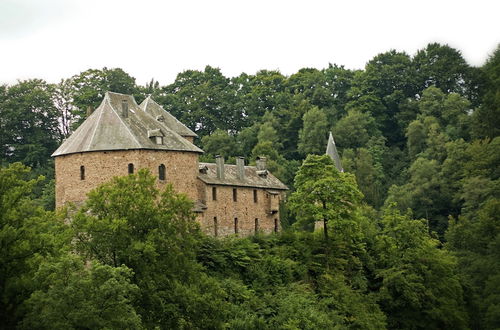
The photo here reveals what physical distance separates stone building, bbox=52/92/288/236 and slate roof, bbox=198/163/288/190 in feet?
0.28

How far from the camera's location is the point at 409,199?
271 feet

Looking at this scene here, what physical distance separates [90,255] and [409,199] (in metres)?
43.7

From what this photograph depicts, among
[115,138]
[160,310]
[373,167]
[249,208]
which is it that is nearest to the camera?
[160,310]

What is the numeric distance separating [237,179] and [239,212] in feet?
7.15

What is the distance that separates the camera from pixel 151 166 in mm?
57031

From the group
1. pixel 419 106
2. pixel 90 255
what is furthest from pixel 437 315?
pixel 419 106

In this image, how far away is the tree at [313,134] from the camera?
93000 millimetres

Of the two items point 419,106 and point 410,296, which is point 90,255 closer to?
point 410,296

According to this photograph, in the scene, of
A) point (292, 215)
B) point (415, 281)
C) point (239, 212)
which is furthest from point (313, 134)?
point (415, 281)

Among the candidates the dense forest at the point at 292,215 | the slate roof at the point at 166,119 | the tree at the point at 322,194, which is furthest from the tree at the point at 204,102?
the tree at the point at 322,194

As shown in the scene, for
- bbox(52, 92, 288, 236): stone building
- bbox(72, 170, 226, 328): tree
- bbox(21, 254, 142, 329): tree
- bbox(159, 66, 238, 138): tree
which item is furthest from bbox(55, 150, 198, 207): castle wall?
bbox(159, 66, 238, 138): tree

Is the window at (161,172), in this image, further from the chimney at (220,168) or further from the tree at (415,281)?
the tree at (415,281)

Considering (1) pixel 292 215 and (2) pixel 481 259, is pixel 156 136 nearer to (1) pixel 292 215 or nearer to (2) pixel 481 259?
(1) pixel 292 215

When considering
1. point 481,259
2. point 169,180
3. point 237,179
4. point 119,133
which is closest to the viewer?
point 169,180
